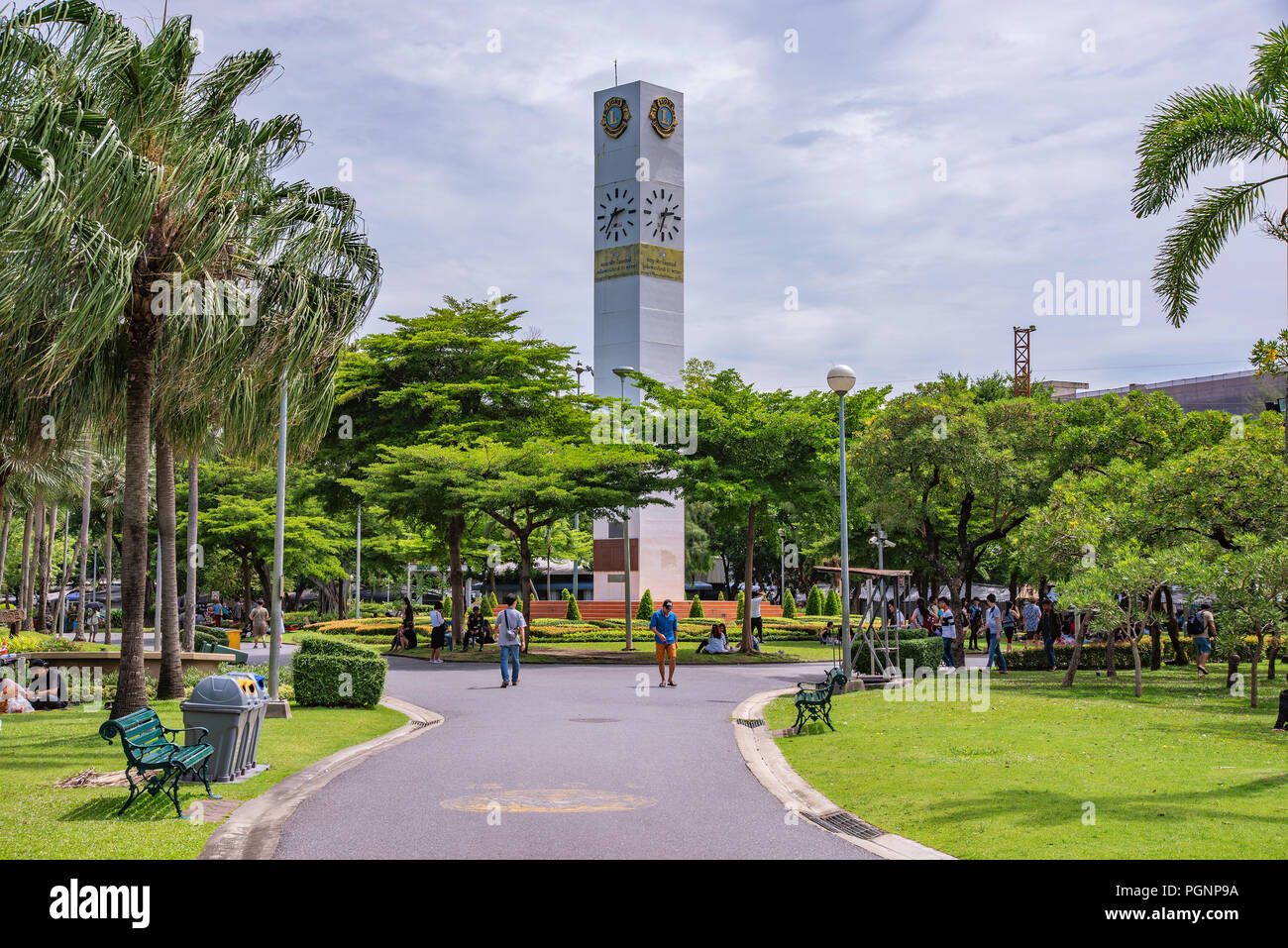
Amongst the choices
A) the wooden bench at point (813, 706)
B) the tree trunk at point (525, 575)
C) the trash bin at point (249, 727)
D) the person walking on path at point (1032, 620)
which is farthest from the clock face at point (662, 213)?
the trash bin at point (249, 727)

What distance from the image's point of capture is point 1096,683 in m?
24.7

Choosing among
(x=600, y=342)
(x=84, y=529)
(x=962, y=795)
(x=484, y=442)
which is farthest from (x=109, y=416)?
(x=600, y=342)

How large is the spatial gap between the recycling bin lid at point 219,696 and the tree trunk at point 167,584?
316 inches

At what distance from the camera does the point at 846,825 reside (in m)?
9.81

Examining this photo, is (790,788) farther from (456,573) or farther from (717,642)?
(456,573)

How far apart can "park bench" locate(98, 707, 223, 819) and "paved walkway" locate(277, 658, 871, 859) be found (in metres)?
1.11

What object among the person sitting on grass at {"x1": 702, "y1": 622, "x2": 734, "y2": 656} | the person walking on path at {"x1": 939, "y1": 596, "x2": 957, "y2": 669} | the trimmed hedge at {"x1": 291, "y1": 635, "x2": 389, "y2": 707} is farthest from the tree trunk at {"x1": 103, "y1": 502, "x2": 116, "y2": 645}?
the person walking on path at {"x1": 939, "y1": 596, "x2": 957, "y2": 669}

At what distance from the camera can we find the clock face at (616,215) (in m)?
51.5

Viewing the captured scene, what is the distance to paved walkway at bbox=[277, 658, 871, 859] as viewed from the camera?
875cm

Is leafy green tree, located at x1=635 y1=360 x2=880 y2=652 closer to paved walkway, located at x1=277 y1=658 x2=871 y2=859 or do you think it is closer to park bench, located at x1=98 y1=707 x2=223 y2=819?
paved walkway, located at x1=277 y1=658 x2=871 y2=859

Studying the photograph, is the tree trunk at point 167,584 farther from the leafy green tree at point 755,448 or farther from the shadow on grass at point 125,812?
the leafy green tree at point 755,448

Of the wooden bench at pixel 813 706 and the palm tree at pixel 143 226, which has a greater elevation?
the palm tree at pixel 143 226

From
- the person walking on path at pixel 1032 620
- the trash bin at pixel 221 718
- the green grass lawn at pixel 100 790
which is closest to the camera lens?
the green grass lawn at pixel 100 790

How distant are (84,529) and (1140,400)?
115 feet
